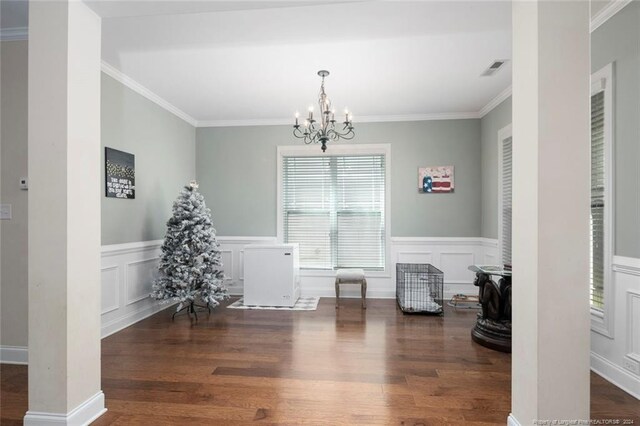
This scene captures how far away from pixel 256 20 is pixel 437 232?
3.91 meters

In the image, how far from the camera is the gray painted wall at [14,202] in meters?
2.79

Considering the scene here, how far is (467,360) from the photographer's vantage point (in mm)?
2842

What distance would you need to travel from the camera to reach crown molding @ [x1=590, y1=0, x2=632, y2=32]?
2326 millimetres

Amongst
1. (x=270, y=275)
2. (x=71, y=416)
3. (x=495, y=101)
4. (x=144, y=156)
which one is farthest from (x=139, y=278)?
(x=495, y=101)

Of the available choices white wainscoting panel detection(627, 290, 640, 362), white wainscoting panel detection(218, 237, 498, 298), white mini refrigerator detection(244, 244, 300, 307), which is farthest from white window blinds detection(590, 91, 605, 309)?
white mini refrigerator detection(244, 244, 300, 307)

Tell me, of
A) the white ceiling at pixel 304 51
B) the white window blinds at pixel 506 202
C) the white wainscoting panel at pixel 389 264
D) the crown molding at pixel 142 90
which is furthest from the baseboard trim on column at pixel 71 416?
the white window blinds at pixel 506 202

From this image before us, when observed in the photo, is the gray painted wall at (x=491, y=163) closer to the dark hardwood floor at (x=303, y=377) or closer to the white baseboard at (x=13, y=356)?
the dark hardwood floor at (x=303, y=377)

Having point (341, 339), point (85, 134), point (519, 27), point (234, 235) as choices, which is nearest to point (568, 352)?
point (519, 27)

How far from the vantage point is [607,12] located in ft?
8.00

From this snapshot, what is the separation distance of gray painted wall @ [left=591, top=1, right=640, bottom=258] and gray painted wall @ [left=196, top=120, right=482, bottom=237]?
2.58 metres

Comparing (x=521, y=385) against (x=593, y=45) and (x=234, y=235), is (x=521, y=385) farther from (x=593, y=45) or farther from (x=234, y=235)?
(x=234, y=235)

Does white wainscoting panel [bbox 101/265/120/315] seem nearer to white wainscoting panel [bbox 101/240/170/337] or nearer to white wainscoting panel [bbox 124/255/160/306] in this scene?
white wainscoting panel [bbox 101/240/170/337]

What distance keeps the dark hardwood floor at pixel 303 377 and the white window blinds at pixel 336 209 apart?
152cm

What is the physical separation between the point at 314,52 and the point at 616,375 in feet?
12.0
